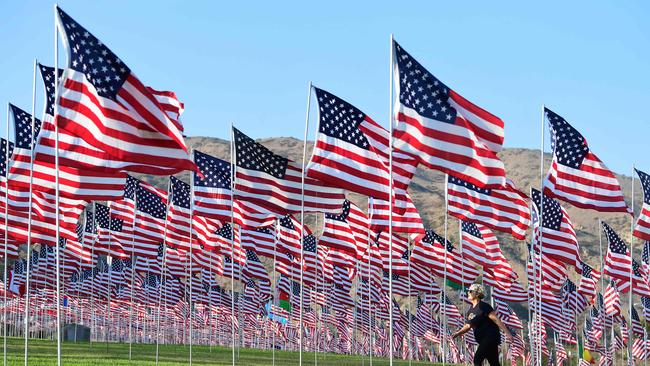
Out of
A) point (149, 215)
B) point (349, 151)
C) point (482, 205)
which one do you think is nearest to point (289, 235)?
point (149, 215)

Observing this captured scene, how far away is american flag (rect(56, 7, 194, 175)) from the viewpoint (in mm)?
17906

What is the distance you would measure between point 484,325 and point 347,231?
22.4 m

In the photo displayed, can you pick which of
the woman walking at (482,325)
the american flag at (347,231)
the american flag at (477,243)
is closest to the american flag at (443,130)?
the woman walking at (482,325)

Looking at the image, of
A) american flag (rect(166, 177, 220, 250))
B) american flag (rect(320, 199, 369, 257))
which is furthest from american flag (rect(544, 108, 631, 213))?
american flag (rect(166, 177, 220, 250))

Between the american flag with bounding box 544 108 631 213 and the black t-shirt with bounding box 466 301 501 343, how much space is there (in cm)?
1077

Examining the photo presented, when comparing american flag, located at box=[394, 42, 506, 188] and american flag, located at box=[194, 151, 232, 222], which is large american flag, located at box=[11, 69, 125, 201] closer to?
american flag, located at box=[194, 151, 232, 222]

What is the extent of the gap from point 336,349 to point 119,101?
2670 inches

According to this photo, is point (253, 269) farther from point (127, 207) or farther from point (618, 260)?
point (618, 260)

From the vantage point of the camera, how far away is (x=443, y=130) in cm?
2000

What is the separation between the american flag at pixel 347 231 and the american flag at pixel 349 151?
12.3 meters

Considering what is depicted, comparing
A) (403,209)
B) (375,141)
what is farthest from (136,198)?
(375,141)

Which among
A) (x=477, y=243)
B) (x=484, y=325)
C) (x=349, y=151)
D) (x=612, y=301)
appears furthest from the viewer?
(x=612, y=301)

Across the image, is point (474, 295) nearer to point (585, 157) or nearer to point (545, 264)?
point (585, 157)

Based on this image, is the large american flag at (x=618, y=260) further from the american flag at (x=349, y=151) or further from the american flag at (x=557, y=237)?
the american flag at (x=349, y=151)
